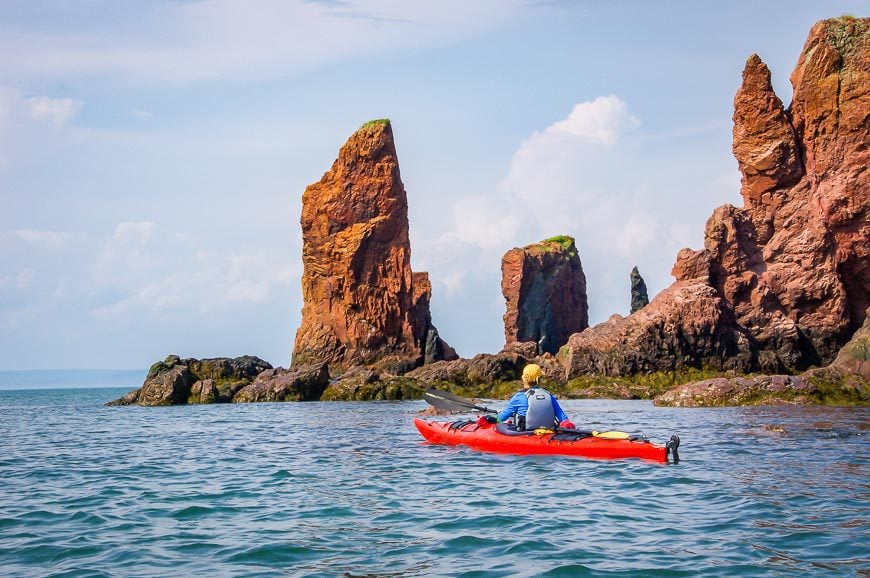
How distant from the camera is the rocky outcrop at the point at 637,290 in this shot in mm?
63344

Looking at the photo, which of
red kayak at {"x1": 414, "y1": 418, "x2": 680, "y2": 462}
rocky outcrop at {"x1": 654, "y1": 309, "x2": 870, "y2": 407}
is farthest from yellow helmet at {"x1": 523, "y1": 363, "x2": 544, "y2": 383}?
rocky outcrop at {"x1": 654, "y1": 309, "x2": 870, "y2": 407}

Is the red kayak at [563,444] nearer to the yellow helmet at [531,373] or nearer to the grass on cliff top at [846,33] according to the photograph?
the yellow helmet at [531,373]

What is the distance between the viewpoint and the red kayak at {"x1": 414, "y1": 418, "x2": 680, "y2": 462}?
14.9m

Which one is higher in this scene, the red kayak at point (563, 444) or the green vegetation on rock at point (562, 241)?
the green vegetation on rock at point (562, 241)

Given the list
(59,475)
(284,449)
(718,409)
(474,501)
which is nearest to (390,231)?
(718,409)

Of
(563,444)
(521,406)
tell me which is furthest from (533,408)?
(563,444)

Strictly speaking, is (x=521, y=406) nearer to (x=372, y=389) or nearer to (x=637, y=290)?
(x=372, y=389)

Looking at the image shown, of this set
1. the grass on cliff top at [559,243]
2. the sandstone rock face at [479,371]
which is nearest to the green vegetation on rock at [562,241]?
the grass on cliff top at [559,243]

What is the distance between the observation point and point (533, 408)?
1630 cm

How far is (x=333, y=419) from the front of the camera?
1145 inches

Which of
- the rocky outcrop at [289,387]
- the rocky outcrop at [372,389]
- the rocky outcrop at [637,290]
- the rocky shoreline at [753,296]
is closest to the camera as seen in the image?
the rocky shoreline at [753,296]

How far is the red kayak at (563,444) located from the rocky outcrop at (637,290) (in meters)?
47.8

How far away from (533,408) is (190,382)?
33011mm

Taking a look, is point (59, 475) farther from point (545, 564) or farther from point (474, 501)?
point (545, 564)
